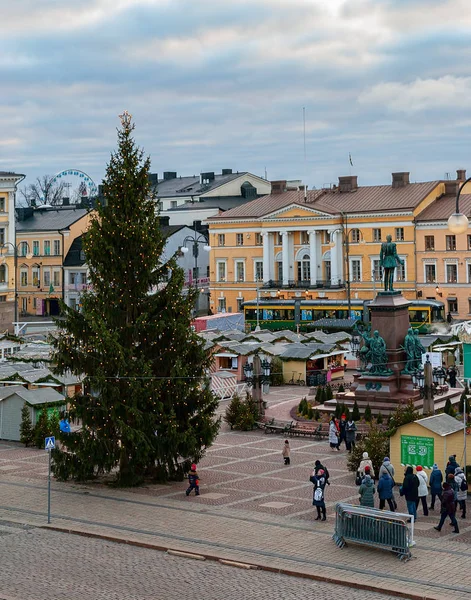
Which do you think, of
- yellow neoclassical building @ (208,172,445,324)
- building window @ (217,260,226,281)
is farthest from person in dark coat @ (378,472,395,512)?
building window @ (217,260,226,281)

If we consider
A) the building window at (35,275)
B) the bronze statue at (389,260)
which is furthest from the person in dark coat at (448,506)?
the building window at (35,275)

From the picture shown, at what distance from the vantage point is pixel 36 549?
21828 mm

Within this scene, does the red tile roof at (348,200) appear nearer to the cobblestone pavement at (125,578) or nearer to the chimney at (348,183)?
the chimney at (348,183)

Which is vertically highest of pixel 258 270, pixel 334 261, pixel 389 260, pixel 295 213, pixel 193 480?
pixel 295 213

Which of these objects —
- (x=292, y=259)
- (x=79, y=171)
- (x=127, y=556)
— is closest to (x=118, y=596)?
(x=127, y=556)

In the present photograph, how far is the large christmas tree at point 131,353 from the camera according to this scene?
91.1ft

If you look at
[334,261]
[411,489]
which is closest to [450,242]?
[334,261]

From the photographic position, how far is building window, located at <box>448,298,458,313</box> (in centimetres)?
8119

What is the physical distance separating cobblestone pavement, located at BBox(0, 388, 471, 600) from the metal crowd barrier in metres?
0.25

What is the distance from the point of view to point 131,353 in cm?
2802

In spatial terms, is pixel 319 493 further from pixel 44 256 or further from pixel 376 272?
pixel 44 256

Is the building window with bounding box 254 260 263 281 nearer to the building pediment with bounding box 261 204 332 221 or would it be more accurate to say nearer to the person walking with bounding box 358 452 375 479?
the building pediment with bounding box 261 204 332 221

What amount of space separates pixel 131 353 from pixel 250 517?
6005mm

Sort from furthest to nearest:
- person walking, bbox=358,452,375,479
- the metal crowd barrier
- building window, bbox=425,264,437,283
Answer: building window, bbox=425,264,437,283 → person walking, bbox=358,452,375,479 → the metal crowd barrier
